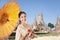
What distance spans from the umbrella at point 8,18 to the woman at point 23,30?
0.07 metres

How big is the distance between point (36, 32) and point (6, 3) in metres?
0.52

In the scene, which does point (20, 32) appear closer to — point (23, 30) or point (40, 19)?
point (23, 30)

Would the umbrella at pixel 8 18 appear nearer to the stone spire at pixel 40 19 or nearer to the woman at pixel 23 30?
the woman at pixel 23 30

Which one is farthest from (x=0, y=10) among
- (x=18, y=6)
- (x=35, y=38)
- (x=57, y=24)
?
(x=57, y=24)

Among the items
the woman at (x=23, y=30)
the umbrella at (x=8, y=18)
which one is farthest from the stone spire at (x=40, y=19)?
the umbrella at (x=8, y=18)

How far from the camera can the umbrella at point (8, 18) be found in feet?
7.92

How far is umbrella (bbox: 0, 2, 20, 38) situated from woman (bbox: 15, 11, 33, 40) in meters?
0.07

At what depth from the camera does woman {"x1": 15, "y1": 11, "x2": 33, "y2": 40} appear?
234 centimetres

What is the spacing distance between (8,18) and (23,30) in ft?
0.83

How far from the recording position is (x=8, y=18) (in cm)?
244

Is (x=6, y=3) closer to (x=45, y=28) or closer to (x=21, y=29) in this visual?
(x=21, y=29)

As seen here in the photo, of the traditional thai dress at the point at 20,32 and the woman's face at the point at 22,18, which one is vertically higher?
the woman's face at the point at 22,18

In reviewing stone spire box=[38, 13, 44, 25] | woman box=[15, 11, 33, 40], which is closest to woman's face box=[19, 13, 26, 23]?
woman box=[15, 11, 33, 40]

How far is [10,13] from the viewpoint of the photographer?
95.9 inches
